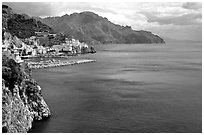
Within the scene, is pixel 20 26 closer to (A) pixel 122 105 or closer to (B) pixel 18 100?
(A) pixel 122 105

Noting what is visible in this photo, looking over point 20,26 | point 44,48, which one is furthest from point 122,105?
point 20,26

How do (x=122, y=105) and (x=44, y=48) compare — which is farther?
(x=44, y=48)

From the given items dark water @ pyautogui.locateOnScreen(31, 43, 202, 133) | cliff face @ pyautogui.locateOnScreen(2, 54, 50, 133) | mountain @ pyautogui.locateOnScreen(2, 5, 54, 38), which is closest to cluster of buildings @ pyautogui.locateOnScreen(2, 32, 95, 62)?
mountain @ pyautogui.locateOnScreen(2, 5, 54, 38)

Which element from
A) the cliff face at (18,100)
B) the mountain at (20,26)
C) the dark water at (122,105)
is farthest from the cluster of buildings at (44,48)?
the cliff face at (18,100)

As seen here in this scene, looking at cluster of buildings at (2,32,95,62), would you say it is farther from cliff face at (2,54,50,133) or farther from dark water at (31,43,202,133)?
cliff face at (2,54,50,133)

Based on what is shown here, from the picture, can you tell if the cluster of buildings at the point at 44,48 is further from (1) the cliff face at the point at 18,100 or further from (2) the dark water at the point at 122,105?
(1) the cliff face at the point at 18,100

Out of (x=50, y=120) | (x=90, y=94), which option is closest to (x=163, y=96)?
(x=90, y=94)

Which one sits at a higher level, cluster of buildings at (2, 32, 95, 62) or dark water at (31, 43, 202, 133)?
cluster of buildings at (2, 32, 95, 62)

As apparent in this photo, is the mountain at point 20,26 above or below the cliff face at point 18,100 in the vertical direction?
above
